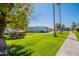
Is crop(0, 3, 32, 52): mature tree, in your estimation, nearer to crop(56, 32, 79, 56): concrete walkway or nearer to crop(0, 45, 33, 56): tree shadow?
crop(0, 45, 33, 56): tree shadow

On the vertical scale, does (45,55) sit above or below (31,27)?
below

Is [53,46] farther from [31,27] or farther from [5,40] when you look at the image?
[5,40]

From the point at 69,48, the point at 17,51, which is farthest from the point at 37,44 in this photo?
the point at 69,48

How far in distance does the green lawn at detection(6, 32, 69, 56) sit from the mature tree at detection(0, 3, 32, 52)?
18cm

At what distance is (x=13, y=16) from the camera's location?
4719 millimetres

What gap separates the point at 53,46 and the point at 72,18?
0.57 m

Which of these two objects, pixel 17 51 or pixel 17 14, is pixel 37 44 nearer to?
pixel 17 51

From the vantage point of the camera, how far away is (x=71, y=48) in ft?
15.1

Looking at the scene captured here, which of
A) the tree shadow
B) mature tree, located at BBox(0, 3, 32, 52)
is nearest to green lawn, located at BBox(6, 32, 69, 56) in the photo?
the tree shadow

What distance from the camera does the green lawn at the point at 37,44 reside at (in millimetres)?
4605

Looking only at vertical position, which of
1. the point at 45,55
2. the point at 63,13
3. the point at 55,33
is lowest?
the point at 45,55

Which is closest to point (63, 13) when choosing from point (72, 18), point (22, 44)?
point (72, 18)

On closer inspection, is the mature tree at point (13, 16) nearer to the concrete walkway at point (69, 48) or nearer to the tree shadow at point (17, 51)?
the tree shadow at point (17, 51)

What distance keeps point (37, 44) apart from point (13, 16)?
63 cm
